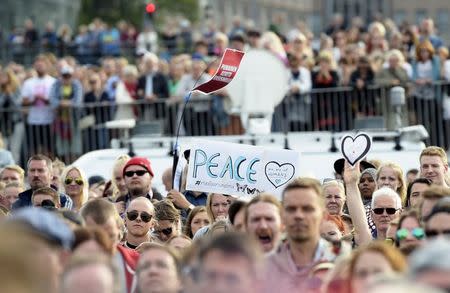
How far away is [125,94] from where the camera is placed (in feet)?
90.6

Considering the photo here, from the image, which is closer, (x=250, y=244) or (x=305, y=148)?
(x=250, y=244)

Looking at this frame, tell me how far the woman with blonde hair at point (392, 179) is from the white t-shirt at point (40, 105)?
10817mm

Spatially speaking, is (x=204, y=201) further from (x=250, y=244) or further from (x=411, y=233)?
(x=250, y=244)

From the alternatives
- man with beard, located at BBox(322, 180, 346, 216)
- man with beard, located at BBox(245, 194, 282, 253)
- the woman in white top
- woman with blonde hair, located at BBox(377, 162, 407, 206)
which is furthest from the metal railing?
man with beard, located at BBox(245, 194, 282, 253)

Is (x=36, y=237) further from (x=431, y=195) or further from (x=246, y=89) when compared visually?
(x=246, y=89)

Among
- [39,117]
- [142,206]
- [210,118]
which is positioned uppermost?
[39,117]

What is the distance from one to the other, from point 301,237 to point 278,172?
584cm

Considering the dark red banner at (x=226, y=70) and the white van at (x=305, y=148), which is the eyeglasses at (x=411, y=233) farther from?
the white van at (x=305, y=148)

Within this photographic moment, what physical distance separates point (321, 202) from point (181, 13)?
61.1 meters

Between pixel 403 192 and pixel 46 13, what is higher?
pixel 46 13

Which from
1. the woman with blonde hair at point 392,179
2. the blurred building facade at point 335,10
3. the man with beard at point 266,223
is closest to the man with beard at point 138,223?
the woman with blonde hair at point 392,179

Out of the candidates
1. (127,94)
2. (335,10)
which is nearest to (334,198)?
(127,94)

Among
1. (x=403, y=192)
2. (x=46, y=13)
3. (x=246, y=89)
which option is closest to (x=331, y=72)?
(x=246, y=89)

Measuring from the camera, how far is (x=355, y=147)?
639 inches
